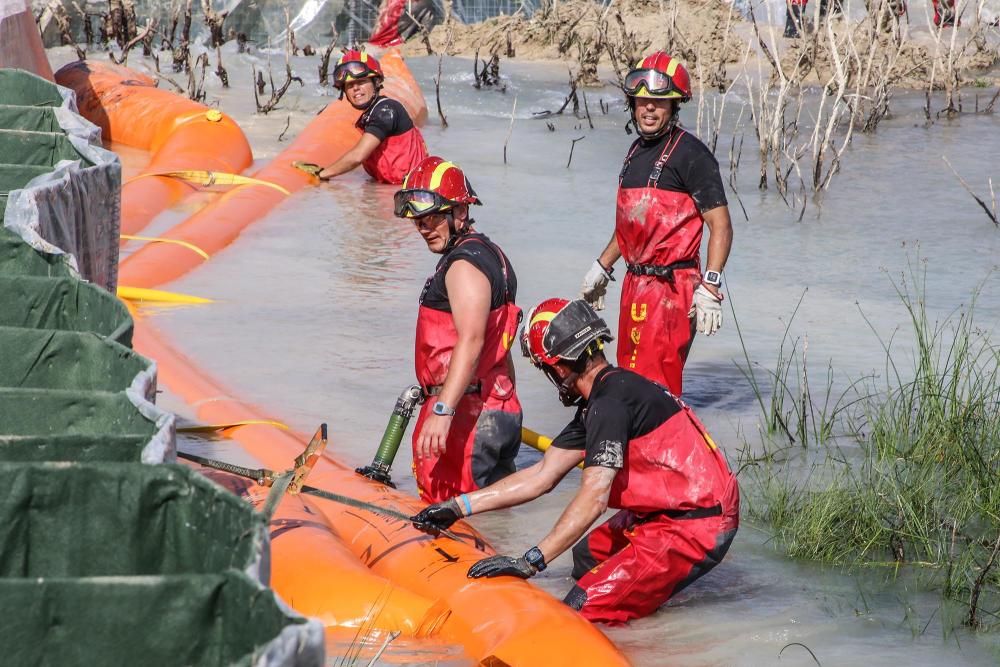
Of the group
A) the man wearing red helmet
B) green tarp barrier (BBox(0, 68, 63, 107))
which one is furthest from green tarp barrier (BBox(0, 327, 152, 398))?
the man wearing red helmet

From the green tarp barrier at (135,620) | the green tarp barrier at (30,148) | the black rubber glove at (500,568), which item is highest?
the green tarp barrier at (30,148)

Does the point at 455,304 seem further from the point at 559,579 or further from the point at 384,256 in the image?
the point at 384,256

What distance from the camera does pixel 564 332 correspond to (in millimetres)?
4258

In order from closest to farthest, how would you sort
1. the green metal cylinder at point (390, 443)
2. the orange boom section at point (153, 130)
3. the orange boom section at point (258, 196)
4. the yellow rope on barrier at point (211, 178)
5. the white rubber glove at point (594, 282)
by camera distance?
the green metal cylinder at point (390, 443), the white rubber glove at point (594, 282), the orange boom section at point (258, 196), the orange boom section at point (153, 130), the yellow rope on barrier at point (211, 178)

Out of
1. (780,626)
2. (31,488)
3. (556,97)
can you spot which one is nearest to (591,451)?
(780,626)

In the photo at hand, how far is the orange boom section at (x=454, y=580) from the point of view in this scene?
3717 millimetres

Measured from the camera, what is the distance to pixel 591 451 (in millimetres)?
4203

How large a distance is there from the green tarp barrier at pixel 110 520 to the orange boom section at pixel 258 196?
5.83 meters

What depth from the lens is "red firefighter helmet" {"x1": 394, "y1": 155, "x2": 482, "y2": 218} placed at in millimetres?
4984

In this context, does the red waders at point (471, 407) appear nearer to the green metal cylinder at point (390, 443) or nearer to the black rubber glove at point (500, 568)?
the green metal cylinder at point (390, 443)

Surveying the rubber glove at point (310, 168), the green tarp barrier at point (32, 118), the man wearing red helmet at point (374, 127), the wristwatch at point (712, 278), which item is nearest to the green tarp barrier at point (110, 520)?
the wristwatch at point (712, 278)

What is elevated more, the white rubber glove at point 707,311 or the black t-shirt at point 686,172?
the black t-shirt at point 686,172

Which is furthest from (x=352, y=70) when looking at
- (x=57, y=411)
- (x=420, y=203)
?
(x=57, y=411)

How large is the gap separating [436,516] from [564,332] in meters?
0.76
